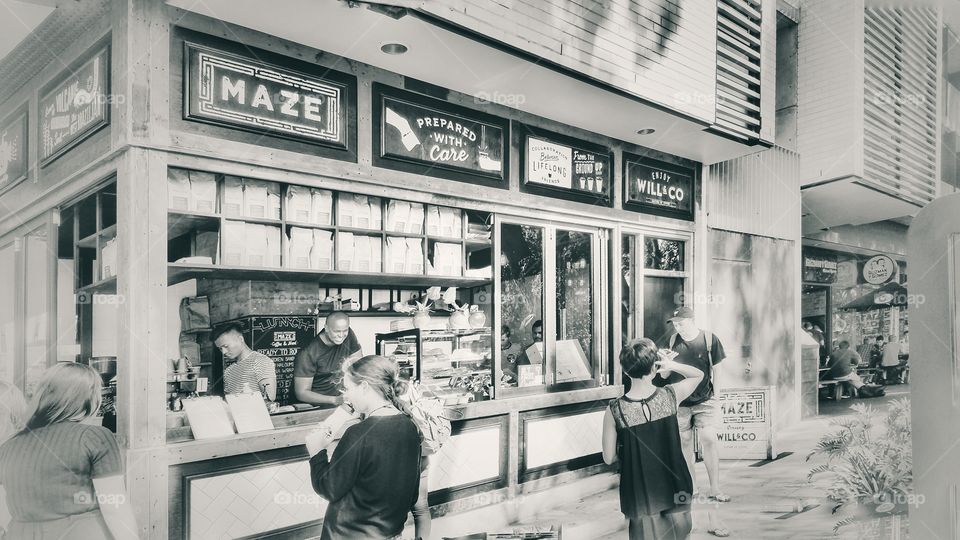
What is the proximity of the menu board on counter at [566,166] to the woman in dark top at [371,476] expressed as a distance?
3.61m

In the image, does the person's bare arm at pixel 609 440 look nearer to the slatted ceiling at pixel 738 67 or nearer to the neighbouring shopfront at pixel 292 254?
the neighbouring shopfront at pixel 292 254

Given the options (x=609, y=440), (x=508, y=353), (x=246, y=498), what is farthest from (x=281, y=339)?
(x=609, y=440)

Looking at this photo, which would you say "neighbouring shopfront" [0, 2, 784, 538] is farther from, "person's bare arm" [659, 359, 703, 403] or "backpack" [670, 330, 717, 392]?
"person's bare arm" [659, 359, 703, 403]

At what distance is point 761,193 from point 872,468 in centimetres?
420

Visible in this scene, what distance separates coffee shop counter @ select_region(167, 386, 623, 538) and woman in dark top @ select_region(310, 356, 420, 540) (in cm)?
131

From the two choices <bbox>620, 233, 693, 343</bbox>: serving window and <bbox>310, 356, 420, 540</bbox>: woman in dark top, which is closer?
<bbox>310, 356, 420, 540</bbox>: woman in dark top

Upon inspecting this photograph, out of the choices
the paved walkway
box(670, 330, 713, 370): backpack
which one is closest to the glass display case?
the paved walkway

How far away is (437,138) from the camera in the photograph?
5.54 meters

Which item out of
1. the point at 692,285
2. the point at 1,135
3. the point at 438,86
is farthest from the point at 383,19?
the point at 692,285

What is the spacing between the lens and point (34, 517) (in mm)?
3215

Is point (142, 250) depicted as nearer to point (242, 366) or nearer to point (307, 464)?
point (242, 366)

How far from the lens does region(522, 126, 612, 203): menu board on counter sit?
6.35 metres

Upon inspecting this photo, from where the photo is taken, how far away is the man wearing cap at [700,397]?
6.40 metres

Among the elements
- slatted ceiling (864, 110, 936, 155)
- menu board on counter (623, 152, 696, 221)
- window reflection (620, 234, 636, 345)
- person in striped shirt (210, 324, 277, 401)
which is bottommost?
person in striped shirt (210, 324, 277, 401)
